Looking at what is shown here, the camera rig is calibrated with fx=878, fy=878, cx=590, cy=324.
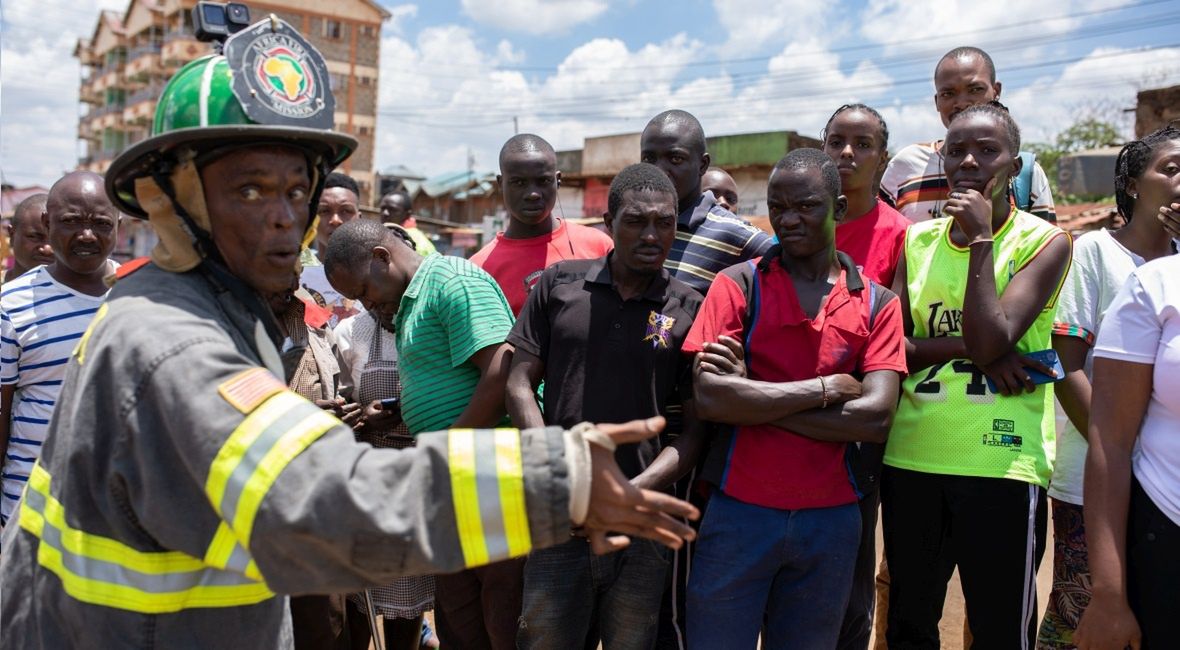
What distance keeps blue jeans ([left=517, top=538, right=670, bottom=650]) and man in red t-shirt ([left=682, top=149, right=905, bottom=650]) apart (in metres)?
0.20

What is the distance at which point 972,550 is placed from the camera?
3039 mm

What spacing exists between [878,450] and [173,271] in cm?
238

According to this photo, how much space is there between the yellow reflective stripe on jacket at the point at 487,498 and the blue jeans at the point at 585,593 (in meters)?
1.74

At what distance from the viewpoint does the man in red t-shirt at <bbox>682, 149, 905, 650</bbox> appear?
2.89 m

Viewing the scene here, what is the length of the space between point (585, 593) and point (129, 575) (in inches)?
72.5

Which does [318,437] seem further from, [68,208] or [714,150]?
[714,150]

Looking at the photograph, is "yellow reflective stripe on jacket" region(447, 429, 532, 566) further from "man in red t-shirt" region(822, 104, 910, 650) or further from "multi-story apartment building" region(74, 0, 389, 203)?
"multi-story apartment building" region(74, 0, 389, 203)

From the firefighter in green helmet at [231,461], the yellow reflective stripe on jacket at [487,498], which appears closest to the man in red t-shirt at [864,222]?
the firefighter in green helmet at [231,461]

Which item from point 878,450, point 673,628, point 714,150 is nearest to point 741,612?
point 673,628

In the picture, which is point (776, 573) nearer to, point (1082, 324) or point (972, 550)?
point (972, 550)

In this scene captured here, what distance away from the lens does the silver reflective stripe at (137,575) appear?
1.61 meters

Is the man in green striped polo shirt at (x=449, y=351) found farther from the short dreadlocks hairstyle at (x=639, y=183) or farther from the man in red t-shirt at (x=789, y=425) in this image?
the man in red t-shirt at (x=789, y=425)

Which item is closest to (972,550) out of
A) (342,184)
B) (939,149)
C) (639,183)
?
(639,183)

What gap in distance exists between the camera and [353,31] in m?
47.4
